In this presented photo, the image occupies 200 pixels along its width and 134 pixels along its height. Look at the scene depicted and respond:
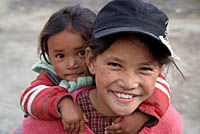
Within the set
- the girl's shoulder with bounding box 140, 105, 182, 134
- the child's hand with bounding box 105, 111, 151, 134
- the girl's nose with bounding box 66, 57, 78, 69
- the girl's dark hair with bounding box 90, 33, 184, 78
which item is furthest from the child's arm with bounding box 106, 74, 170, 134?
the girl's nose with bounding box 66, 57, 78, 69

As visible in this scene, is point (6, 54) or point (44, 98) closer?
point (44, 98)

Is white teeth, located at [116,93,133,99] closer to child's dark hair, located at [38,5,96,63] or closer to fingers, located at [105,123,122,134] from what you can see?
fingers, located at [105,123,122,134]

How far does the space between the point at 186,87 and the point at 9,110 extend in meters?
2.80

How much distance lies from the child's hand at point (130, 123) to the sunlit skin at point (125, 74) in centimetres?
6

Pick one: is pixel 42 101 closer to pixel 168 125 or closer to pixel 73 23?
pixel 73 23

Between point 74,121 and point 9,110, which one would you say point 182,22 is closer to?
point 9,110

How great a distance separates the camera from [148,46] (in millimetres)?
1580

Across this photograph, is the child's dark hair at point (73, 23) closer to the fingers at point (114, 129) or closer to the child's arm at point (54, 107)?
the child's arm at point (54, 107)

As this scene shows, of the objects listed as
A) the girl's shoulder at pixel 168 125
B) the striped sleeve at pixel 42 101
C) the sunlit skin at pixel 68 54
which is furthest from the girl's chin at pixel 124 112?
the sunlit skin at pixel 68 54

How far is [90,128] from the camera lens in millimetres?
1836

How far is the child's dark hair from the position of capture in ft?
6.63

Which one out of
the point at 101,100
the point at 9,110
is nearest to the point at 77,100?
the point at 101,100

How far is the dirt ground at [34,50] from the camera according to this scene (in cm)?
455

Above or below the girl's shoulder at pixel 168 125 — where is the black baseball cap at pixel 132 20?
above
